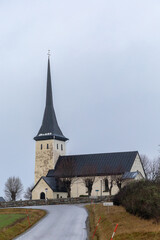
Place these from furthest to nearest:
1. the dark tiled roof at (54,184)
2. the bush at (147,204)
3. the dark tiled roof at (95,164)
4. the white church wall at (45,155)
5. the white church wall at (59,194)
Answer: the white church wall at (45,155)
the dark tiled roof at (95,164)
the dark tiled roof at (54,184)
the white church wall at (59,194)
the bush at (147,204)

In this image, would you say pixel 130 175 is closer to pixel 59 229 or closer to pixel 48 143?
pixel 48 143

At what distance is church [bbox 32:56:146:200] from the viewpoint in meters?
76.4

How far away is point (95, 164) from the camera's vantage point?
80.9 m

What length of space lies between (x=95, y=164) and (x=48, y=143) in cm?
1016

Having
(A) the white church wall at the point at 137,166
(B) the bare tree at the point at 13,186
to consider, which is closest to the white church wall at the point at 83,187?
(A) the white church wall at the point at 137,166

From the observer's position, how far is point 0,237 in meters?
24.6

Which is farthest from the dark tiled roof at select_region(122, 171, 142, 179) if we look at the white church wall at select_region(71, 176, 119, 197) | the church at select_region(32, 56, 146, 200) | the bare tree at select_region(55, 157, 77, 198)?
the bare tree at select_region(55, 157, 77, 198)

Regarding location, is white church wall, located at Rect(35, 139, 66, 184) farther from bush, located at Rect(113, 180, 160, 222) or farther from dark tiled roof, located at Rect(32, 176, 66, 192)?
bush, located at Rect(113, 180, 160, 222)

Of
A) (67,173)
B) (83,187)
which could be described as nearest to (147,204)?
(67,173)

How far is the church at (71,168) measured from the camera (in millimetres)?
76438

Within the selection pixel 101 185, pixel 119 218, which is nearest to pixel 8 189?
pixel 101 185

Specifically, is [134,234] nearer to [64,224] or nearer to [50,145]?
[64,224]

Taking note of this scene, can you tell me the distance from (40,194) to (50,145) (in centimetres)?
1079

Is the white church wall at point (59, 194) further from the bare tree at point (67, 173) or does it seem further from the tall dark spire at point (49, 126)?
the tall dark spire at point (49, 126)
